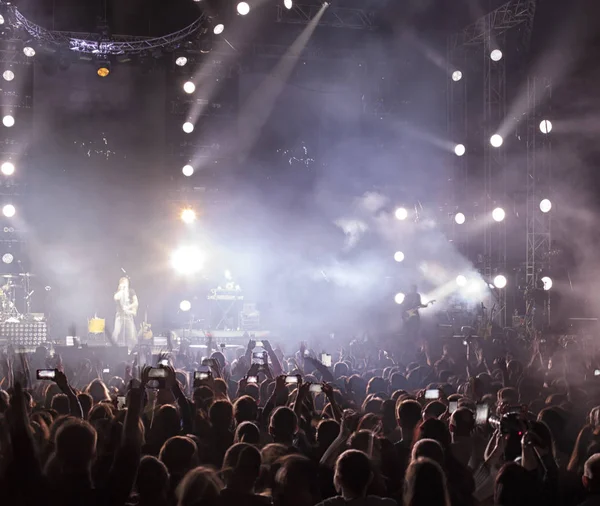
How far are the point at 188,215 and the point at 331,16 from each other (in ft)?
24.6

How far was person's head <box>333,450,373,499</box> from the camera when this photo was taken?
352 cm

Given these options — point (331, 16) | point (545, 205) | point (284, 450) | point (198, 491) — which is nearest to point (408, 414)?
point (284, 450)

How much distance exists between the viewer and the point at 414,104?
23.0 m

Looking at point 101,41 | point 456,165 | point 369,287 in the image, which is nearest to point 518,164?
point 456,165

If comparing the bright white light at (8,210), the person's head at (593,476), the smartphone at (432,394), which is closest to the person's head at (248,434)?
the person's head at (593,476)

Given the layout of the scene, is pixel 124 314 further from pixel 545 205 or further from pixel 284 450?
pixel 284 450

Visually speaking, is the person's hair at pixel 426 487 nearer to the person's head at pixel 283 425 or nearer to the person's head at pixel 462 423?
the person's head at pixel 283 425

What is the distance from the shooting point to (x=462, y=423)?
5.14 m

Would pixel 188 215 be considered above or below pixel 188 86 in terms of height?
below

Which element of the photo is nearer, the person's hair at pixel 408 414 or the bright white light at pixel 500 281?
the person's hair at pixel 408 414

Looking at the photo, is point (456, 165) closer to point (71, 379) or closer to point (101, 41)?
point (101, 41)

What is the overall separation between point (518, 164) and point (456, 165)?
80.5 inches

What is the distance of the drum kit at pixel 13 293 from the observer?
22812 millimetres

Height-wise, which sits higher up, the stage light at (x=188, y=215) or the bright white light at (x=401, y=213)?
the stage light at (x=188, y=215)
